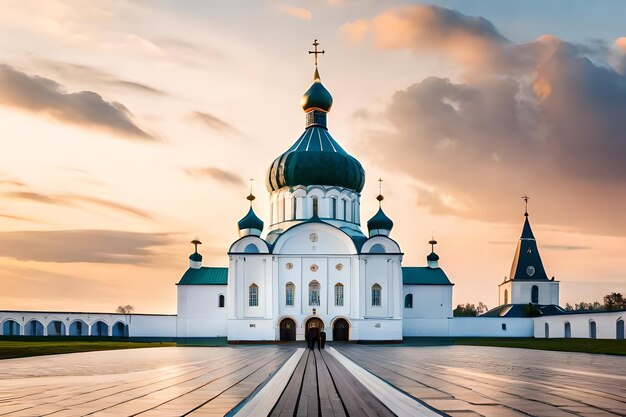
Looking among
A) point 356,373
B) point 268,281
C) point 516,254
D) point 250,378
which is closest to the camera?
point 250,378

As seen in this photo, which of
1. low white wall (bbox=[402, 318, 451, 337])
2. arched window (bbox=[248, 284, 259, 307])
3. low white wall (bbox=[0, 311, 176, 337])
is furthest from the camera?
low white wall (bbox=[402, 318, 451, 337])

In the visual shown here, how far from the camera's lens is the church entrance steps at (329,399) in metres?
8.04

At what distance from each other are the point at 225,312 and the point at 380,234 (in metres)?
14.0

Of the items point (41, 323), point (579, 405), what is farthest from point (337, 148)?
point (579, 405)

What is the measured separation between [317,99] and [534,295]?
30072 millimetres

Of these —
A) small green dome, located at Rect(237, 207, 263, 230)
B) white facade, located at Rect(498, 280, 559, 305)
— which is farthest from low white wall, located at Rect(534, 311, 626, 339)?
small green dome, located at Rect(237, 207, 263, 230)

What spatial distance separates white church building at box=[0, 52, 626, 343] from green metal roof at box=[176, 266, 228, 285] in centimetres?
8

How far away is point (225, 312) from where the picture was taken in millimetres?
58281

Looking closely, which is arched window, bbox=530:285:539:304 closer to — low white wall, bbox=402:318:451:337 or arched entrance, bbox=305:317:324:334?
low white wall, bbox=402:318:451:337

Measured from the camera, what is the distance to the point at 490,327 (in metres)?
62.9

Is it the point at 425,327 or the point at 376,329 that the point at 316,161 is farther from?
the point at 425,327

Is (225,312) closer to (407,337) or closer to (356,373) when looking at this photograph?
(407,337)

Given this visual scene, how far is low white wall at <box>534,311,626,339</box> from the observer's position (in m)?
50.2

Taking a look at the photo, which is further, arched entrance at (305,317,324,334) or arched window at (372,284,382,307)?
arched window at (372,284,382,307)
